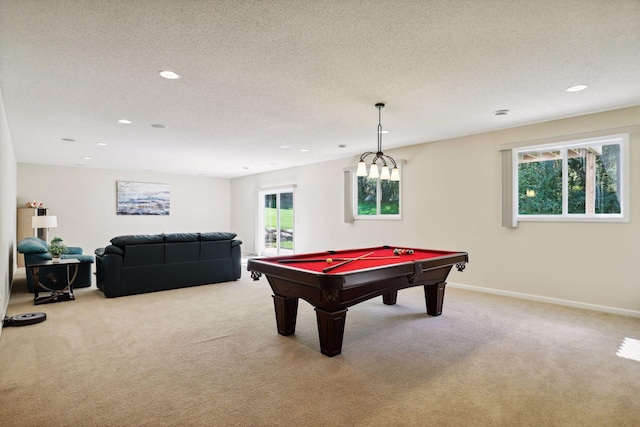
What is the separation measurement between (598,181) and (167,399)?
5.24 meters

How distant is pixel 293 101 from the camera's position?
388cm

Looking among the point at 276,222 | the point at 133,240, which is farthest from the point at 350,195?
the point at 133,240

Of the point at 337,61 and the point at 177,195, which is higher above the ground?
the point at 337,61

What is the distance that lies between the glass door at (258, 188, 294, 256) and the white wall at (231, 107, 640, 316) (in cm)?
193

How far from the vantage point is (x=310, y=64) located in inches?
115

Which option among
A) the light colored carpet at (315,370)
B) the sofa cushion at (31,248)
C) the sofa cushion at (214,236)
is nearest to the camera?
the light colored carpet at (315,370)

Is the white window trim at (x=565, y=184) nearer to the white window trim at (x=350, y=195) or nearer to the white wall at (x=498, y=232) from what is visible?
the white wall at (x=498, y=232)

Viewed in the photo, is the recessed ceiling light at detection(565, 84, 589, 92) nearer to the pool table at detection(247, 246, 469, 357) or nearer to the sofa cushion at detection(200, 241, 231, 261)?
the pool table at detection(247, 246, 469, 357)

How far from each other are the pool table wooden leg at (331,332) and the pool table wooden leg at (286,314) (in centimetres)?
52

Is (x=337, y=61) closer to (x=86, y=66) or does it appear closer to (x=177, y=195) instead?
(x=86, y=66)

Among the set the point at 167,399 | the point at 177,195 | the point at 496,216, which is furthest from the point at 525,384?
the point at 177,195

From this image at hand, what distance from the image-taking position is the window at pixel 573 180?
13.9 feet

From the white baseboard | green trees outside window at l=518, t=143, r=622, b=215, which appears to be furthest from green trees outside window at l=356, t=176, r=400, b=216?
green trees outside window at l=518, t=143, r=622, b=215

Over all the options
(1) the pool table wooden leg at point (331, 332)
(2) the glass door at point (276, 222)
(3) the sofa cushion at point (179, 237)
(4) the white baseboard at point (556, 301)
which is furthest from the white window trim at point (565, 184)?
(2) the glass door at point (276, 222)
